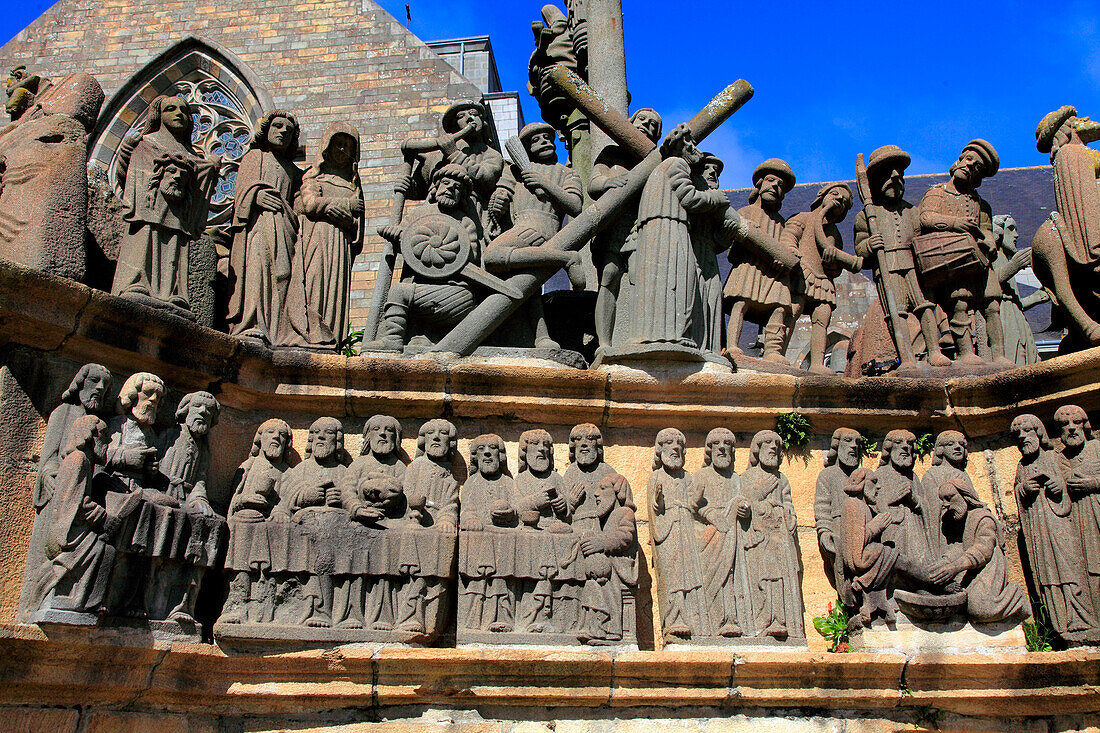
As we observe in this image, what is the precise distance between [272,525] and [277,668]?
0.73 meters

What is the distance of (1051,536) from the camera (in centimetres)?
607

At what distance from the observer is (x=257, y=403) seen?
20.7 feet

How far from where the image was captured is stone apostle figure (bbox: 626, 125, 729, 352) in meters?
6.54

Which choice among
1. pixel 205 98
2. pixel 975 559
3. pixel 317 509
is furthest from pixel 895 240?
pixel 205 98

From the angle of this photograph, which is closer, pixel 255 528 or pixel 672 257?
pixel 255 528

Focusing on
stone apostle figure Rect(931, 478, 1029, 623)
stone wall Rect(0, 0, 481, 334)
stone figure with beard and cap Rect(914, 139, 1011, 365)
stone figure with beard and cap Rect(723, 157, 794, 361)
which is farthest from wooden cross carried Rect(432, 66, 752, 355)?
stone wall Rect(0, 0, 481, 334)

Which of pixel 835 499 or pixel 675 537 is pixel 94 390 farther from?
pixel 835 499

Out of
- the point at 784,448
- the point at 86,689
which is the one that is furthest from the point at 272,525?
the point at 784,448

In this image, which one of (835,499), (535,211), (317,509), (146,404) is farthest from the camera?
(535,211)

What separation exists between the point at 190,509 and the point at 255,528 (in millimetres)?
347

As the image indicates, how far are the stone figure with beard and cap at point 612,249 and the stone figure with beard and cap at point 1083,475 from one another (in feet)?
8.77

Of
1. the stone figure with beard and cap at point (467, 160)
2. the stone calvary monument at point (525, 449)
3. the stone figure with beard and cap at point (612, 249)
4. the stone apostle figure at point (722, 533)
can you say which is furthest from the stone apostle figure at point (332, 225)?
the stone apostle figure at point (722, 533)

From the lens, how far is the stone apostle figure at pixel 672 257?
21.5 feet

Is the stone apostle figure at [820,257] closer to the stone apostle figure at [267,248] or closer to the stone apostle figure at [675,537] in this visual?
the stone apostle figure at [675,537]
